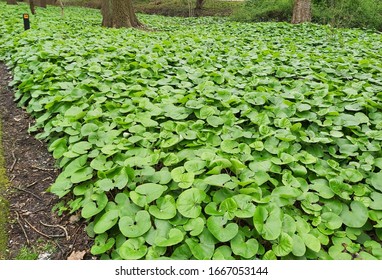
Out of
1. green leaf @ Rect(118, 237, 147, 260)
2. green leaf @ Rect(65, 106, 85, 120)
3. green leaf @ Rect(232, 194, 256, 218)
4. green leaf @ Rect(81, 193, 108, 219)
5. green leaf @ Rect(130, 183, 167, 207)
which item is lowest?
green leaf @ Rect(118, 237, 147, 260)

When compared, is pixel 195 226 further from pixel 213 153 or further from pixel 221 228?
pixel 213 153

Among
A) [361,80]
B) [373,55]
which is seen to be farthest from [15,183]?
[373,55]

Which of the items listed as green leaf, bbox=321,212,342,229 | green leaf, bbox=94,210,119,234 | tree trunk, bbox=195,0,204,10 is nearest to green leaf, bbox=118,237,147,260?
green leaf, bbox=94,210,119,234

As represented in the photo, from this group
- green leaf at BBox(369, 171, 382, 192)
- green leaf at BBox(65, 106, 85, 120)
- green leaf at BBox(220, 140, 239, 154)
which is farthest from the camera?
green leaf at BBox(65, 106, 85, 120)

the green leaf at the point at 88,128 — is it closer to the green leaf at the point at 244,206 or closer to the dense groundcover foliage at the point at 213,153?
the dense groundcover foliage at the point at 213,153

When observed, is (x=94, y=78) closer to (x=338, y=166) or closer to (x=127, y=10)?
(x=338, y=166)

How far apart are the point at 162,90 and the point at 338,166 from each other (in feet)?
5.86

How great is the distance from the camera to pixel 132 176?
6.46 ft

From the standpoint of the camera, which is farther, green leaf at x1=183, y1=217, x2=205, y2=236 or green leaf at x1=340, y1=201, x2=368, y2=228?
green leaf at x1=340, y1=201, x2=368, y2=228

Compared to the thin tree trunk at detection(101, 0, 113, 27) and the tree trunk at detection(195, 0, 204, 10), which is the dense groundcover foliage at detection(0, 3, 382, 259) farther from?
the tree trunk at detection(195, 0, 204, 10)

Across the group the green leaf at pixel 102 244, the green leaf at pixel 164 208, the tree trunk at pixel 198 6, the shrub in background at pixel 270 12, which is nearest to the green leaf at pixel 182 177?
the green leaf at pixel 164 208

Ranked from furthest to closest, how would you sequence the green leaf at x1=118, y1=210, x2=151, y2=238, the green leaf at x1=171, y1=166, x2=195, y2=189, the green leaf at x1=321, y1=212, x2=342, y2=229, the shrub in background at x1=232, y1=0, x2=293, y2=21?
the shrub in background at x1=232, y1=0, x2=293, y2=21 < the green leaf at x1=171, y1=166, x2=195, y2=189 < the green leaf at x1=321, y1=212, x2=342, y2=229 < the green leaf at x1=118, y1=210, x2=151, y2=238

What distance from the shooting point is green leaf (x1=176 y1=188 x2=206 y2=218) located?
1714 mm

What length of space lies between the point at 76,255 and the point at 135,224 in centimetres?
35
